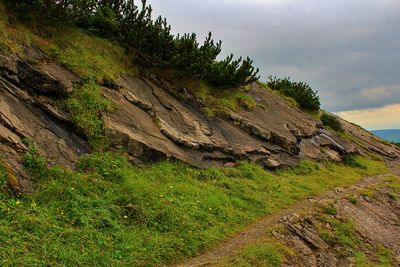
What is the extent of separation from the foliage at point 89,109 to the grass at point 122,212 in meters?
1.07

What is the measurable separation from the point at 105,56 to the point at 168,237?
1074 cm

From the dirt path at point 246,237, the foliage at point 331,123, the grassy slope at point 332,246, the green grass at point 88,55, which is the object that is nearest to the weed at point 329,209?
the grassy slope at point 332,246

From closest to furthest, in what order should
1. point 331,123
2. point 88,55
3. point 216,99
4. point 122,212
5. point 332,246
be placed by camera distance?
point 122,212, point 332,246, point 88,55, point 216,99, point 331,123

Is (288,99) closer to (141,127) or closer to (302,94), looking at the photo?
(302,94)

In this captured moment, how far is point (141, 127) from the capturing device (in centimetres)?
1542

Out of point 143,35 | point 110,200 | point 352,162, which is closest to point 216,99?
point 143,35

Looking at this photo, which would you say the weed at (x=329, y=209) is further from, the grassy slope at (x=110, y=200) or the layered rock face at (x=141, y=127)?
the layered rock face at (x=141, y=127)

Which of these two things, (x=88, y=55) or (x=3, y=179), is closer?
(x=3, y=179)

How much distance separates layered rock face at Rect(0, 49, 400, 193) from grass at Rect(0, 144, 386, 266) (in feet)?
2.61

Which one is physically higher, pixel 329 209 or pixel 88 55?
pixel 88 55

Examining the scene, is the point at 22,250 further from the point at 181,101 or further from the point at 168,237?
the point at 181,101

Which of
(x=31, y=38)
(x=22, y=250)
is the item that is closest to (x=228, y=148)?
(x=31, y=38)

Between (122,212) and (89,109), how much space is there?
5199 millimetres

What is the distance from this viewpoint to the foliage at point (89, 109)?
1348 centimetres
